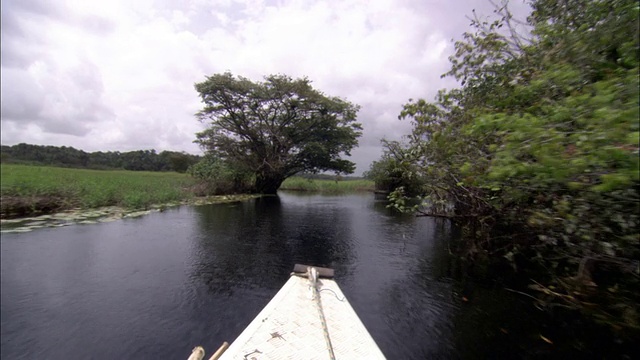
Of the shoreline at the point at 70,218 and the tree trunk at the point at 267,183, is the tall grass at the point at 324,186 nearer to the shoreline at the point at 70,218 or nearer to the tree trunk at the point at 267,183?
the tree trunk at the point at 267,183

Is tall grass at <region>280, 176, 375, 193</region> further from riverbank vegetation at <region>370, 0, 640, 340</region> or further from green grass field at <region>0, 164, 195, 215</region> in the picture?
riverbank vegetation at <region>370, 0, 640, 340</region>

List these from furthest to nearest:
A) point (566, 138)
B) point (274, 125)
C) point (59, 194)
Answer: point (274, 125)
point (59, 194)
point (566, 138)

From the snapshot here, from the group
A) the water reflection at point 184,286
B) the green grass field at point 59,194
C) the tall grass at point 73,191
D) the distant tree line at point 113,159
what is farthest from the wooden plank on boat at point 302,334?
the distant tree line at point 113,159

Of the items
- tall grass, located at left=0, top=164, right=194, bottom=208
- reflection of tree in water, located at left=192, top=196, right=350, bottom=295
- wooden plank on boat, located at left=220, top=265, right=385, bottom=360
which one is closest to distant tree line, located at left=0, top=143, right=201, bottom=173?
tall grass, located at left=0, top=164, right=194, bottom=208

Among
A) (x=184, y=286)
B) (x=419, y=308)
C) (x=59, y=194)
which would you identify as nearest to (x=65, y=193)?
(x=59, y=194)

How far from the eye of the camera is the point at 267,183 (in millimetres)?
26688

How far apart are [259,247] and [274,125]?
53.3ft

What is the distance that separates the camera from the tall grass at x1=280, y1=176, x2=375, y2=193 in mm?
40534

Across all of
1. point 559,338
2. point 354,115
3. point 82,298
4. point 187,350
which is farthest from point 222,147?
point 559,338

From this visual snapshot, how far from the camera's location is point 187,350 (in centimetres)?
383

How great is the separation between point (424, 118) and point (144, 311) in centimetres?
679

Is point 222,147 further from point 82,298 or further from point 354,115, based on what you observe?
point 82,298

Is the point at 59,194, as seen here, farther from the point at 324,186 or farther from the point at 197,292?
the point at 324,186

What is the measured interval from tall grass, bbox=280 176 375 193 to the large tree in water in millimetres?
14385
